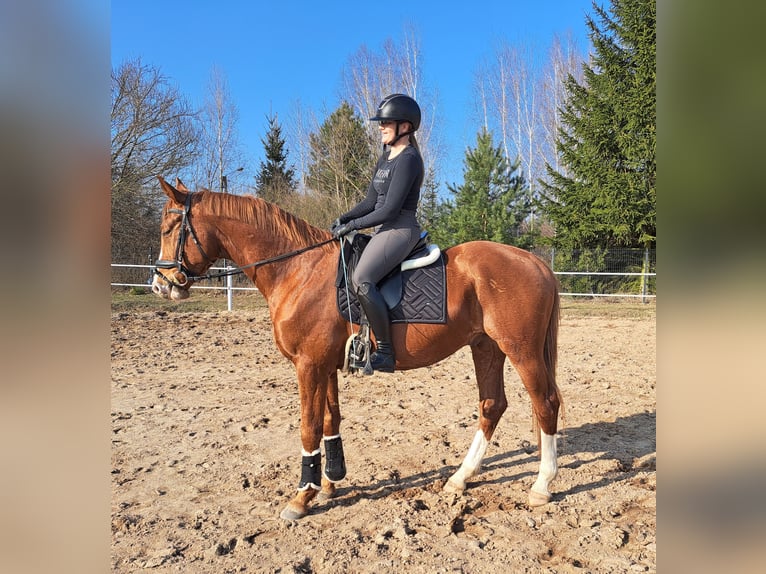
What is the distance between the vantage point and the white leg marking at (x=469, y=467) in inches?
145

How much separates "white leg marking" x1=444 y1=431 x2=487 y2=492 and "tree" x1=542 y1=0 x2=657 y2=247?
48.5ft

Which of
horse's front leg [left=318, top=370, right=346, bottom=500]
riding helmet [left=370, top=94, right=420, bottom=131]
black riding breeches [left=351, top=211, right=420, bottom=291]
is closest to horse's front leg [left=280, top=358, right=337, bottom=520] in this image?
horse's front leg [left=318, top=370, right=346, bottom=500]

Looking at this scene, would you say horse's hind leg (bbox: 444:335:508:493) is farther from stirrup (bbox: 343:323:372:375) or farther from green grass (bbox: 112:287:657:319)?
green grass (bbox: 112:287:657:319)

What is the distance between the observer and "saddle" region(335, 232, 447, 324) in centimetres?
340

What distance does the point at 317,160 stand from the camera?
80.0ft

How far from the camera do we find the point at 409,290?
3.44 m

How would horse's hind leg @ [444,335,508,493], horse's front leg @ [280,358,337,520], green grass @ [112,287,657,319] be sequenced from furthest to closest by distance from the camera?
green grass @ [112,287,657,319], horse's hind leg @ [444,335,508,493], horse's front leg @ [280,358,337,520]

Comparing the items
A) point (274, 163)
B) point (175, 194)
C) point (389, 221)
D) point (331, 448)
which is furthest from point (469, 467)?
point (274, 163)

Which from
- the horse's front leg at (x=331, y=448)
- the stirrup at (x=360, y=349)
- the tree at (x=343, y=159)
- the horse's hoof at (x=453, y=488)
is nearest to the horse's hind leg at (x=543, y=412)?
the horse's hoof at (x=453, y=488)

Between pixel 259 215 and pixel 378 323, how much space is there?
1222 millimetres
